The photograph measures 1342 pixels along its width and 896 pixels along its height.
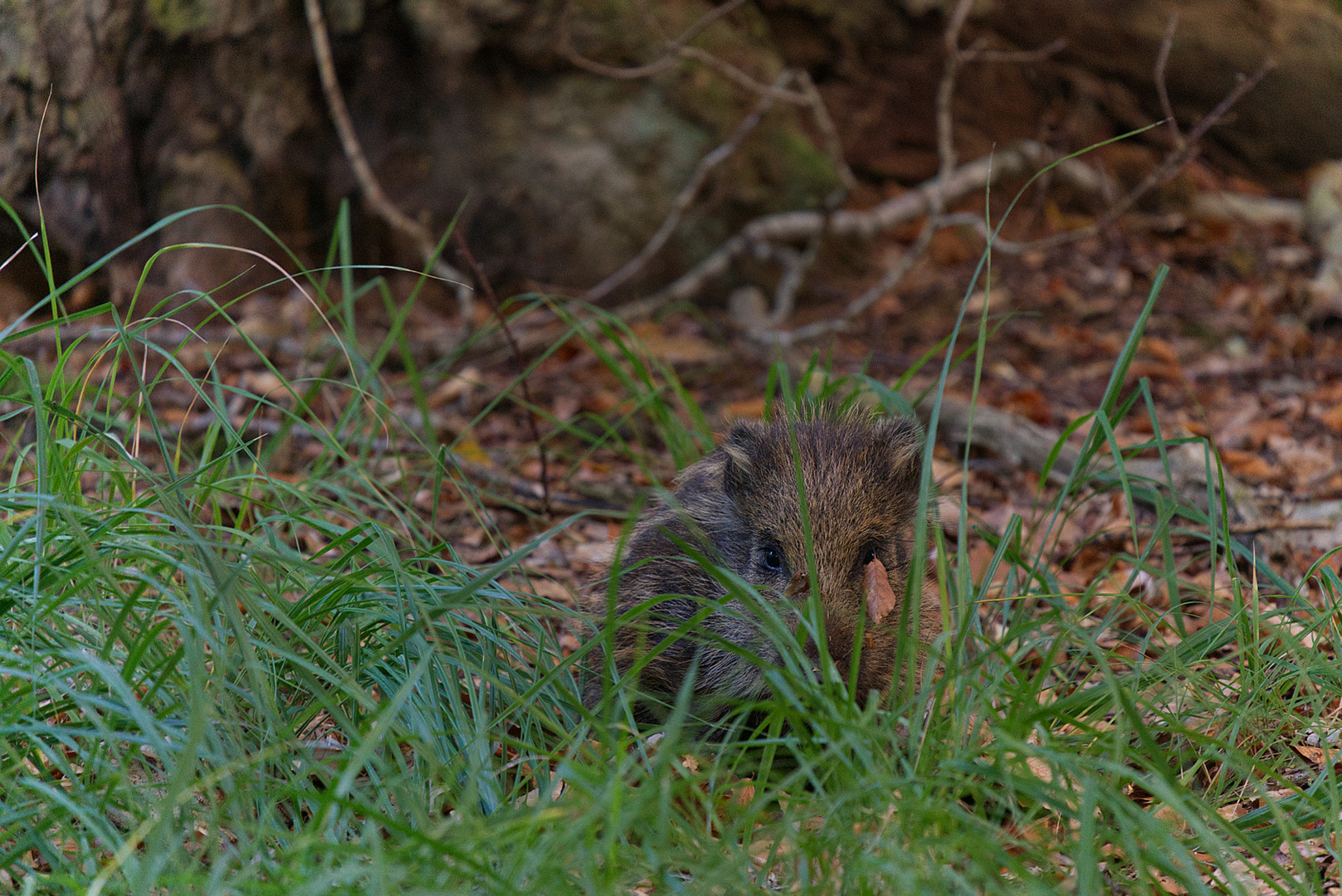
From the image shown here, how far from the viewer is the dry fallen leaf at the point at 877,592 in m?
2.92

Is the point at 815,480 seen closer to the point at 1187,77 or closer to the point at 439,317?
the point at 439,317

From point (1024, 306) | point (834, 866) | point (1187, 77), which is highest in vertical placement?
point (1187, 77)

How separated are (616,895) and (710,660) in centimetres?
127

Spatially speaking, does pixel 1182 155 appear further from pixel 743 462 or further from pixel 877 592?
pixel 877 592

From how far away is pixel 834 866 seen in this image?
6.91 feet

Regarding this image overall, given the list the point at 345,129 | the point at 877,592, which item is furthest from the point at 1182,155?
the point at 345,129

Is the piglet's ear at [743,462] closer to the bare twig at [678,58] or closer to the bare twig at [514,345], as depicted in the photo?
the bare twig at [514,345]

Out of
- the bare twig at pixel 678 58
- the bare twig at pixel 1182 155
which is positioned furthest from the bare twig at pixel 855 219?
the bare twig at pixel 678 58

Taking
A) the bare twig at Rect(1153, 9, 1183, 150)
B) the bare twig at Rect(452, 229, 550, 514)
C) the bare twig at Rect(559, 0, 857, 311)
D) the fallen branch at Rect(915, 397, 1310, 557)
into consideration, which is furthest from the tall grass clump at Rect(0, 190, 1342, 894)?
the bare twig at Rect(559, 0, 857, 311)

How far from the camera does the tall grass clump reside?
79.2 inches

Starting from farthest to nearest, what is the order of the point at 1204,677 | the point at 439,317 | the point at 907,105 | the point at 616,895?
the point at 907,105
the point at 439,317
the point at 1204,677
the point at 616,895

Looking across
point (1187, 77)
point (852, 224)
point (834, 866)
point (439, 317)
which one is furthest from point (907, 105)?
point (834, 866)

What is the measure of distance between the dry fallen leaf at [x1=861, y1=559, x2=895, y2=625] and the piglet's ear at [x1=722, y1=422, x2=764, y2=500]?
0.47m

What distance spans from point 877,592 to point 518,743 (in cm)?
118
